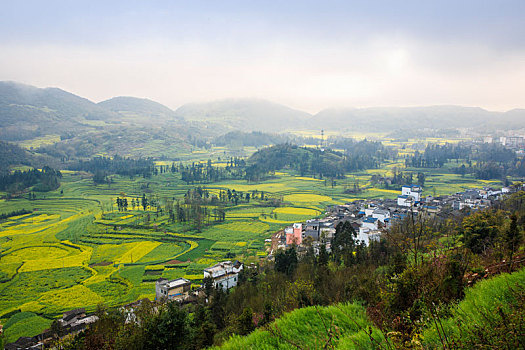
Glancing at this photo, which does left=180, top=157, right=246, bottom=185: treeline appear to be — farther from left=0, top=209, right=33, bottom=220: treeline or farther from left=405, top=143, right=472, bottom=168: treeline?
left=405, top=143, right=472, bottom=168: treeline

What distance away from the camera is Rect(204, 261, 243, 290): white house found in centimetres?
2145

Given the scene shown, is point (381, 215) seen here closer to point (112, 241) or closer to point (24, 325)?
point (112, 241)

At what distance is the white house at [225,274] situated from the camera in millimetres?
21453

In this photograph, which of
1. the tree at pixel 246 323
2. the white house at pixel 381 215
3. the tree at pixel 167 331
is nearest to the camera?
the tree at pixel 167 331

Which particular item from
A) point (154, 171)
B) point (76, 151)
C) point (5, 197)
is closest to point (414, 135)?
point (154, 171)

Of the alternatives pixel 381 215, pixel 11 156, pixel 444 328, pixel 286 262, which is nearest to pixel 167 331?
pixel 444 328

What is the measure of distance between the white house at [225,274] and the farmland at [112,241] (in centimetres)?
207

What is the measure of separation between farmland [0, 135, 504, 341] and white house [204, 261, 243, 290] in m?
2.07

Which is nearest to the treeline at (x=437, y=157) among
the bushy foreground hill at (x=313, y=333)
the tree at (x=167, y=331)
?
the tree at (x=167, y=331)

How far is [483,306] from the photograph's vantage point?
9.11 feet

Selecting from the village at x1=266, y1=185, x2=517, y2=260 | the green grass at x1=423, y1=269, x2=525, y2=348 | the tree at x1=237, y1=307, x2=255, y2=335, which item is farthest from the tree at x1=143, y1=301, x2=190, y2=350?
the village at x1=266, y1=185, x2=517, y2=260

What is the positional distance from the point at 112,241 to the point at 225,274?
1802 centimetres

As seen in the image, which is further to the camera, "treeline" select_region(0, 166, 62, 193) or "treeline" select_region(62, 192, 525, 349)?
"treeline" select_region(0, 166, 62, 193)

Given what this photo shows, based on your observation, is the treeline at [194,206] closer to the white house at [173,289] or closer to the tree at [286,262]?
the white house at [173,289]
